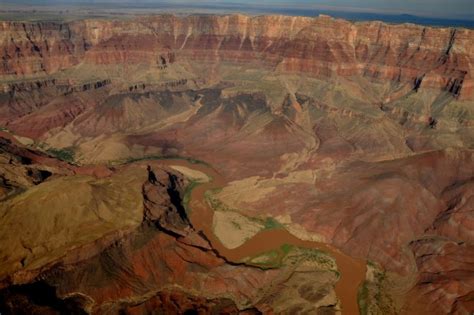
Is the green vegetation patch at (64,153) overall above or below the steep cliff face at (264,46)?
below

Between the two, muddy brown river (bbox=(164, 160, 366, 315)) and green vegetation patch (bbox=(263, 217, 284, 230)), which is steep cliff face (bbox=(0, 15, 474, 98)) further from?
muddy brown river (bbox=(164, 160, 366, 315))

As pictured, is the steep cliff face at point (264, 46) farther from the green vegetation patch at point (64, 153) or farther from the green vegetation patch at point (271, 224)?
the green vegetation patch at point (271, 224)

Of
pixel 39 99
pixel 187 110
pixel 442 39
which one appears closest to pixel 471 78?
pixel 442 39

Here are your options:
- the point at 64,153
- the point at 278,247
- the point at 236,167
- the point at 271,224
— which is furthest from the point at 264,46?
the point at 278,247

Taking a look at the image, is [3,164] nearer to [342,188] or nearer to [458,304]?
[342,188]

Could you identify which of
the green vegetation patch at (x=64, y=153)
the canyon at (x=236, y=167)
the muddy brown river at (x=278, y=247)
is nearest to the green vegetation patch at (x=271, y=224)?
the canyon at (x=236, y=167)

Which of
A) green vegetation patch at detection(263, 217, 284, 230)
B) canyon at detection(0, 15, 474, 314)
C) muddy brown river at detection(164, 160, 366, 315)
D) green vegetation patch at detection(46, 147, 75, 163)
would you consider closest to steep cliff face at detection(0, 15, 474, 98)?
canyon at detection(0, 15, 474, 314)
